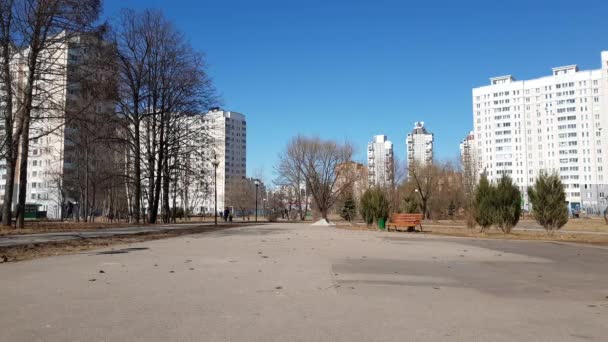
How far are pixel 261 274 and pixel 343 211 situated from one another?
Answer: 42134mm

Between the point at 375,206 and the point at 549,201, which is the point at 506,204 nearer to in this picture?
the point at 549,201

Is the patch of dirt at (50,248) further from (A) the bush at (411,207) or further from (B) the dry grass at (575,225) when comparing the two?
(B) the dry grass at (575,225)

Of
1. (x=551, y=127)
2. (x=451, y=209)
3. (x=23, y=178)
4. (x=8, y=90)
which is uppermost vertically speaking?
(x=551, y=127)

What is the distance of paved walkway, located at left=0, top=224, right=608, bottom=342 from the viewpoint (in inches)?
188

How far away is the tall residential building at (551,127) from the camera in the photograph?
125m

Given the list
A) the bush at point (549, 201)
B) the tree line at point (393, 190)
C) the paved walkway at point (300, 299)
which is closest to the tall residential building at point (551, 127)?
the tree line at point (393, 190)

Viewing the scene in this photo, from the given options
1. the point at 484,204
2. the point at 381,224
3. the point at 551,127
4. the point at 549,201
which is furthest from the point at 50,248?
the point at 551,127

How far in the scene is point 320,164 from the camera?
2185 inches

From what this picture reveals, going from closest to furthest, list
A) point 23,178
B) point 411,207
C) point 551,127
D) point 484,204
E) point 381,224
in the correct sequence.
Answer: point 23,178 → point 484,204 → point 381,224 → point 411,207 → point 551,127

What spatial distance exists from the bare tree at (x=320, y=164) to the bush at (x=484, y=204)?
3095 cm

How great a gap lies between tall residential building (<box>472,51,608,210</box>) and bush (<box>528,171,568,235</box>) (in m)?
108

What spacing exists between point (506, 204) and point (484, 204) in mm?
989

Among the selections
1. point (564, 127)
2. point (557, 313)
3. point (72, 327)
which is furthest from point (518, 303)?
point (564, 127)

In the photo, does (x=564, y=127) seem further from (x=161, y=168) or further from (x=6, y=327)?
(x=6, y=327)
